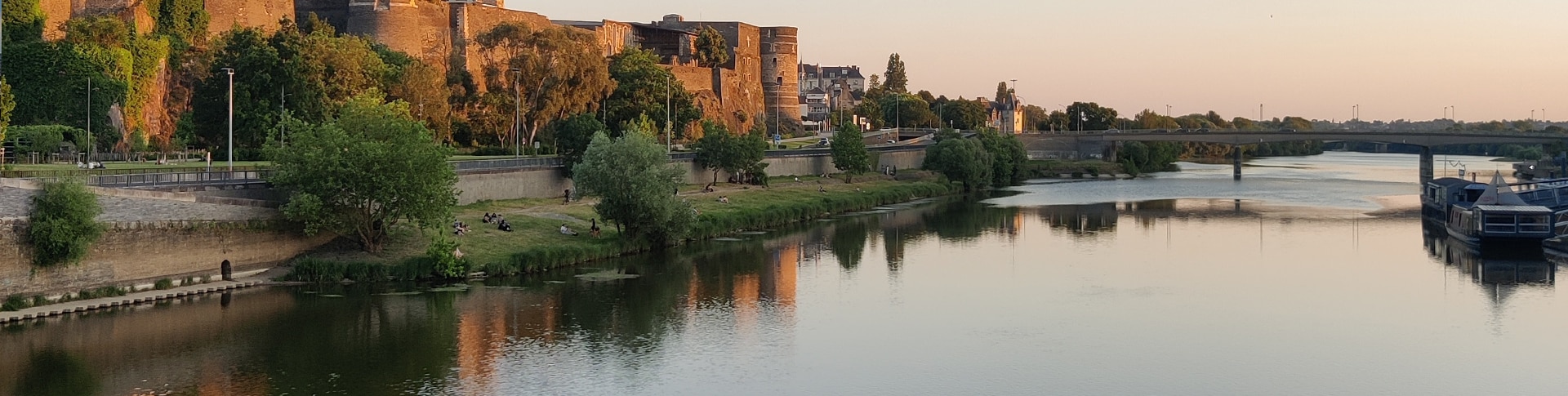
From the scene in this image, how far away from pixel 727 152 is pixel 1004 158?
1119 inches

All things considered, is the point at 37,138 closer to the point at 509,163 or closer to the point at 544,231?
the point at 509,163

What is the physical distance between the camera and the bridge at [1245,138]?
90.0m

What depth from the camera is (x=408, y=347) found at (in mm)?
26828

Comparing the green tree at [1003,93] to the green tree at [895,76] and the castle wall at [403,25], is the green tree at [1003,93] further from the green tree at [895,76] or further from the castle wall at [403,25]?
the castle wall at [403,25]

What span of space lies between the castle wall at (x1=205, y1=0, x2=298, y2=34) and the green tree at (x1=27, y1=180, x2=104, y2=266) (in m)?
28.5

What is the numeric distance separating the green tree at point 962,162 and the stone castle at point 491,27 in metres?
18.8

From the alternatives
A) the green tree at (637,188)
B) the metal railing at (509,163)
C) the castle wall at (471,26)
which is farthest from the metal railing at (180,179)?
the castle wall at (471,26)

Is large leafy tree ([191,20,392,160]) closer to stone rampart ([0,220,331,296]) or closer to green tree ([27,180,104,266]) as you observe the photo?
stone rampart ([0,220,331,296])

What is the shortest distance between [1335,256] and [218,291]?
3040 centimetres

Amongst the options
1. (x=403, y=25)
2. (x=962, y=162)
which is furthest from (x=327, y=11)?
(x=962, y=162)

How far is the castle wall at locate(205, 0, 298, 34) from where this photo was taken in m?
58.1

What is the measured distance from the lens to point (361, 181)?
111ft

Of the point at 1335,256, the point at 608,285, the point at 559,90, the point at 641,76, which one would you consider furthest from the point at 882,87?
the point at 608,285

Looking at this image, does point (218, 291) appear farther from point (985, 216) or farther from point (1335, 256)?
point (985, 216)
